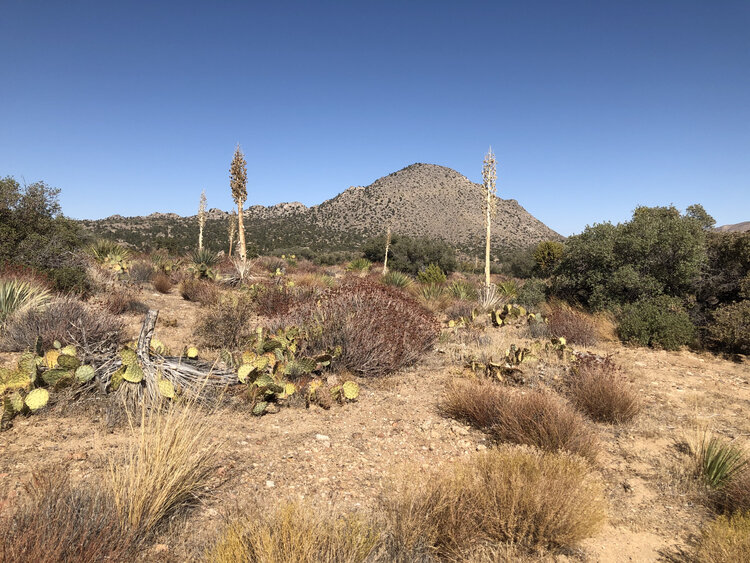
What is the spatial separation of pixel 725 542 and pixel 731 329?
717 centimetres

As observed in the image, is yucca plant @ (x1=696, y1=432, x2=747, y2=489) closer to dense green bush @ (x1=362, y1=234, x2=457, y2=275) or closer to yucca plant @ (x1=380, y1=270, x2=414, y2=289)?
yucca plant @ (x1=380, y1=270, x2=414, y2=289)

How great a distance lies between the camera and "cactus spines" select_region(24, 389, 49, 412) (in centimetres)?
382

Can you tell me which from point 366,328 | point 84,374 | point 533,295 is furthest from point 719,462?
point 533,295

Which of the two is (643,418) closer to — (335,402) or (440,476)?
(440,476)

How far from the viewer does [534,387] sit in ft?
18.3

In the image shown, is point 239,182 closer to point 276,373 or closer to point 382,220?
point 276,373

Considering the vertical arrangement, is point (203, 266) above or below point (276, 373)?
above

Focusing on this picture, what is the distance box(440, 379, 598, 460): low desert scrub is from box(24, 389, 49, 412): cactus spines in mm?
4312

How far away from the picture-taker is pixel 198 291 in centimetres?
1080

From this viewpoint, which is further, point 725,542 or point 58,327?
point 58,327

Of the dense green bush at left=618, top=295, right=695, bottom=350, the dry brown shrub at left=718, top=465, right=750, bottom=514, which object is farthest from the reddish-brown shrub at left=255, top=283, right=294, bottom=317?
the dense green bush at left=618, top=295, right=695, bottom=350

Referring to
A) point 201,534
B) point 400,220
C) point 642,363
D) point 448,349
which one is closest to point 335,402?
point 201,534

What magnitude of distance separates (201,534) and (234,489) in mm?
495

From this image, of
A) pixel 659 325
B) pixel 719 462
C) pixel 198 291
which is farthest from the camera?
pixel 198 291
